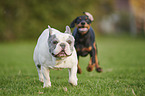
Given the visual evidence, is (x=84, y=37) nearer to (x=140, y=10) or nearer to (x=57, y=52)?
(x=57, y=52)

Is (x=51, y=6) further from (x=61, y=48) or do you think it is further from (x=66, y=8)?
(x=61, y=48)

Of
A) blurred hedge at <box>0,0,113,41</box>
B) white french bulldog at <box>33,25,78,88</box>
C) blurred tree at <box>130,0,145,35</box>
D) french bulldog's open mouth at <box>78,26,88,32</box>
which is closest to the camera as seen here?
white french bulldog at <box>33,25,78,88</box>

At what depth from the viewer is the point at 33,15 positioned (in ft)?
88.6

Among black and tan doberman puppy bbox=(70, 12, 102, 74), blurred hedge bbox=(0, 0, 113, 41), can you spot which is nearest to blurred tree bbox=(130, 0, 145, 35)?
blurred hedge bbox=(0, 0, 113, 41)

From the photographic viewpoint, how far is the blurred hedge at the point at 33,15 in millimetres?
24719

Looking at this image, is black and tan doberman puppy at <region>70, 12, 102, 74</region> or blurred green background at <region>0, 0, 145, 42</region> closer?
black and tan doberman puppy at <region>70, 12, 102, 74</region>

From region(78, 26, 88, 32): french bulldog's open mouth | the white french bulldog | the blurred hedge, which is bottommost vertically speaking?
the white french bulldog

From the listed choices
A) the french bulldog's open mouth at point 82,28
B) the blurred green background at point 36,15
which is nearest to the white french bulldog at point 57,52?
the french bulldog's open mouth at point 82,28

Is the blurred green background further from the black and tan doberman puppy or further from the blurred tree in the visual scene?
the black and tan doberman puppy

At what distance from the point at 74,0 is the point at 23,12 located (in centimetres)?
737

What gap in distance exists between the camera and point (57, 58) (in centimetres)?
420

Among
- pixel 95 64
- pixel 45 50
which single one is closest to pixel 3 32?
pixel 95 64

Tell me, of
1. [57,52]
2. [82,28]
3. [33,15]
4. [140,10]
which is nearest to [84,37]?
[82,28]

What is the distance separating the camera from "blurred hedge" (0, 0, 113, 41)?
81.1ft
